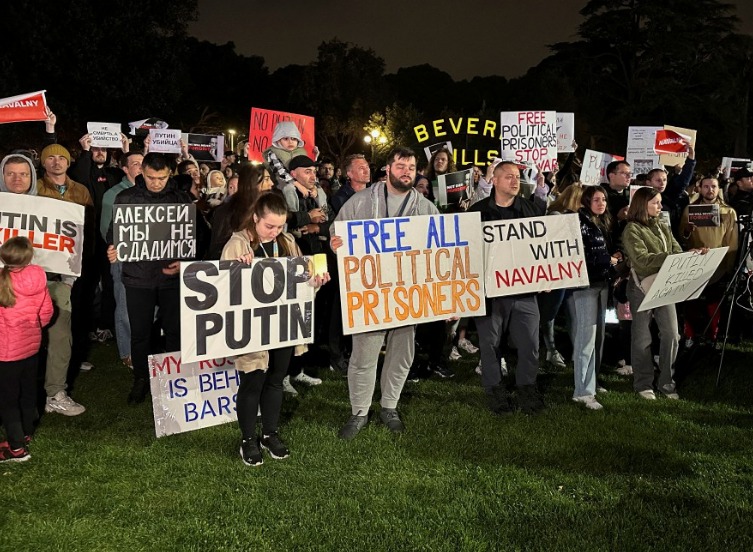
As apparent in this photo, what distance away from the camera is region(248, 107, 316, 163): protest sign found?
9.86 m

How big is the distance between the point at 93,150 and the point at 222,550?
6799 millimetres

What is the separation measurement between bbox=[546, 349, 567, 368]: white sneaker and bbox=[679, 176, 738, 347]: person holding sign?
1.69 m

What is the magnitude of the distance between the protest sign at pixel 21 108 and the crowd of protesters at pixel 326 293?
0.34 m

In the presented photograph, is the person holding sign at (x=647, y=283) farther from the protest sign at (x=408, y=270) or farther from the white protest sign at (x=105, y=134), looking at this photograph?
the white protest sign at (x=105, y=134)

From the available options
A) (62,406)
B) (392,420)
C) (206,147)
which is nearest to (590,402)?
(392,420)

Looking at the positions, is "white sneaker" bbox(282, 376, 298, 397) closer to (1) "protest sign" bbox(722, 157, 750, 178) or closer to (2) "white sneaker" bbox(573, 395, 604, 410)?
(2) "white sneaker" bbox(573, 395, 604, 410)

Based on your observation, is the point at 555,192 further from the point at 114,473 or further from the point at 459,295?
the point at 114,473

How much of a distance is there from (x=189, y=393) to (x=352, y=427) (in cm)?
138

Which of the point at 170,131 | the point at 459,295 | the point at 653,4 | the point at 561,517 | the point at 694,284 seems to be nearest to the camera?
the point at 561,517

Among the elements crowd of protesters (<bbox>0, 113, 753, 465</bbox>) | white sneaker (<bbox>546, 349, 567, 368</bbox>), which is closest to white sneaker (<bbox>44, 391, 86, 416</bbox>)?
crowd of protesters (<bbox>0, 113, 753, 465</bbox>)

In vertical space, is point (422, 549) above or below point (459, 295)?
below

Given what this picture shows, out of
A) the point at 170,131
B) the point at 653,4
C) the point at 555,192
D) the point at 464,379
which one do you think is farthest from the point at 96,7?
the point at 653,4

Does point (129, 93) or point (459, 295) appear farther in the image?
point (129, 93)

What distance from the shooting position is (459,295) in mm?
6148
